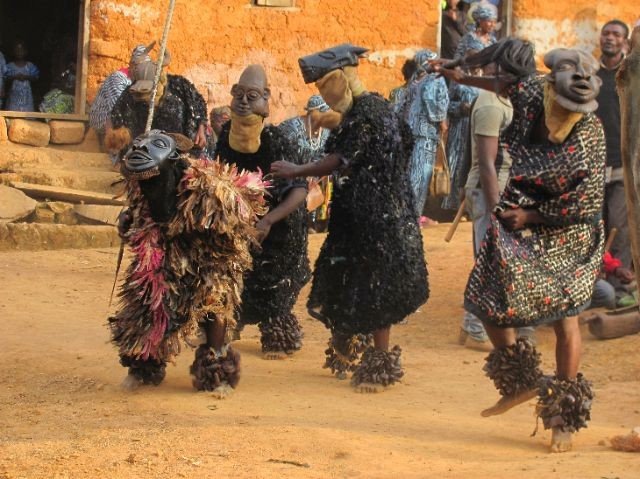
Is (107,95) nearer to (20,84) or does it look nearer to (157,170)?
(20,84)

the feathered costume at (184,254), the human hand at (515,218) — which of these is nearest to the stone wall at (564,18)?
the feathered costume at (184,254)

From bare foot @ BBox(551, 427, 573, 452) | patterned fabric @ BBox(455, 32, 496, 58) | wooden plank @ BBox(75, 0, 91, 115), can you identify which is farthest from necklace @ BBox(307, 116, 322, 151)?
bare foot @ BBox(551, 427, 573, 452)

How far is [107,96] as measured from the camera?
13.5 meters

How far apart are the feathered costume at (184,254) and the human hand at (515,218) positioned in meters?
1.47

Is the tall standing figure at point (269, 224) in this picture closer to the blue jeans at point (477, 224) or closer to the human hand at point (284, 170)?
the human hand at point (284, 170)

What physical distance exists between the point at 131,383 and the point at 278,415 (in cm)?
98

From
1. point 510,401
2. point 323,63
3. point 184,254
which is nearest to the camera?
point 510,401

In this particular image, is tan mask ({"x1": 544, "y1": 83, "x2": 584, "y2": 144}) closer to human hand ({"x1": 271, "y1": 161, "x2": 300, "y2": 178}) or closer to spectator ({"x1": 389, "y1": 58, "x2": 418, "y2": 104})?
human hand ({"x1": 271, "y1": 161, "x2": 300, "y2": 178})

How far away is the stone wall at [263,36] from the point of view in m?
14.1

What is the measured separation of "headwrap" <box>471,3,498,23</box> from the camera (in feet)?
47.2

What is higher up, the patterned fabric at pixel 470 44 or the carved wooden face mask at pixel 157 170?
the patterned fabric at pixel 470 44

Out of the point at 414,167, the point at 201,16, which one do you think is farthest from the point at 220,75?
the point at 414,167

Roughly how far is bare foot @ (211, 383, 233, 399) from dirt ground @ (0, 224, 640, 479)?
0.17ft

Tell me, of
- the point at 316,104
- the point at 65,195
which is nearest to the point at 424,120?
the point at 316,104
